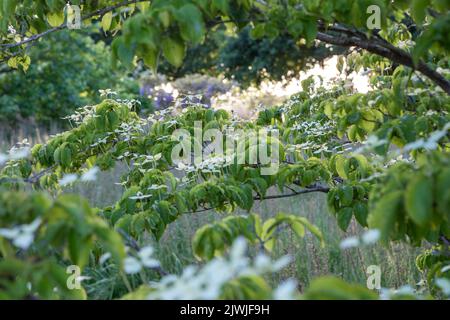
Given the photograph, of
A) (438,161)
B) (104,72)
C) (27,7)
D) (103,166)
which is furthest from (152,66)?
(104,72)

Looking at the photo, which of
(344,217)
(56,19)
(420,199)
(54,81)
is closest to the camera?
(420,199)

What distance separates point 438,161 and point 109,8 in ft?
4.91

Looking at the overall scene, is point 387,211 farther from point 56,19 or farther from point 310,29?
point 56,19

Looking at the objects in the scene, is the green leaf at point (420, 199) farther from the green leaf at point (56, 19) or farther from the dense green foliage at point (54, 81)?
the dense green foliage at point (54, 81)

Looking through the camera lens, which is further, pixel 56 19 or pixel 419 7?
pixel 56 19

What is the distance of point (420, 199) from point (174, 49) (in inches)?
35.1

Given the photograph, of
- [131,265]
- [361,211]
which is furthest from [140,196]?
[131,265]

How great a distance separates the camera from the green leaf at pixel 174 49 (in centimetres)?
205

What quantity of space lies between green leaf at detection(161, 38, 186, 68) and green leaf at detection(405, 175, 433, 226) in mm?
825

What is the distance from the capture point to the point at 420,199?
4.95 ft

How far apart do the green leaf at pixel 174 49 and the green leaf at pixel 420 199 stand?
32.5 inches

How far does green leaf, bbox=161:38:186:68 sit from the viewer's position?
205cm

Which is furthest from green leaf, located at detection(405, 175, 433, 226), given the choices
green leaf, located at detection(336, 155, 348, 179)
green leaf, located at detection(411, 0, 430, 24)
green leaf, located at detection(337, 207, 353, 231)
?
green leaf, located at detection(336, 155, 348, 179)

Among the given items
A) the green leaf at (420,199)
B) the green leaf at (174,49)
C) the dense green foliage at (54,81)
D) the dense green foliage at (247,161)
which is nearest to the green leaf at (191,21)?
the dense green foliage at (247,161)
